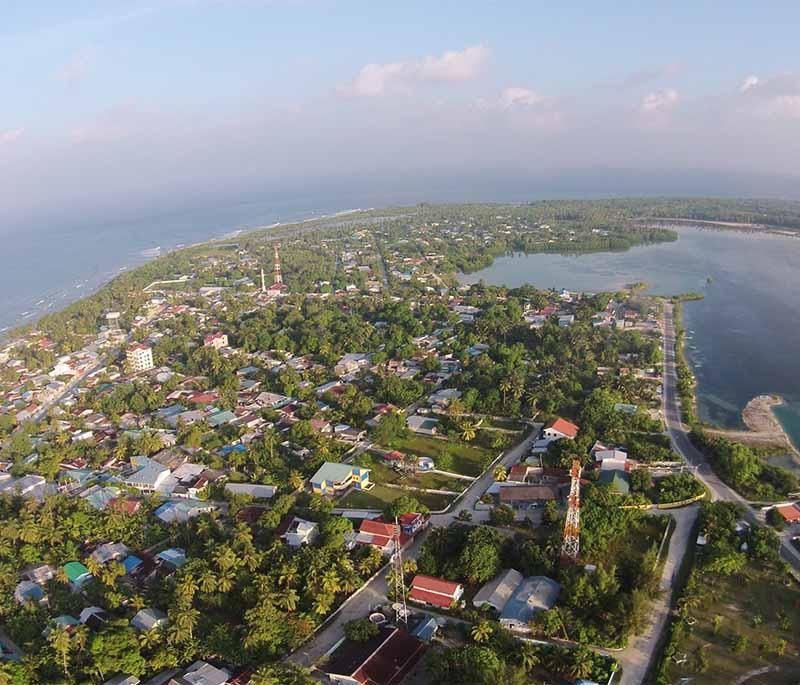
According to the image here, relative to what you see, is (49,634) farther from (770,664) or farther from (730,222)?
(730,222)

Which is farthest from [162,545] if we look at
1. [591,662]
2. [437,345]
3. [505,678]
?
[437,345]

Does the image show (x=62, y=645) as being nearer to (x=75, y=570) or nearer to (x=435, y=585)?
(x=75, y=570)

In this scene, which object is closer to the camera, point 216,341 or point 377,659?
point 377,659

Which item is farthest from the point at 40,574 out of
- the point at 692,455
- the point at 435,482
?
the point at 692,455

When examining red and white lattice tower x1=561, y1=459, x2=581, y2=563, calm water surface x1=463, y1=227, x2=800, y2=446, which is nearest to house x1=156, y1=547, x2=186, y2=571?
red and white lattice tower x1=561, y1=459, x2=581, y2=563

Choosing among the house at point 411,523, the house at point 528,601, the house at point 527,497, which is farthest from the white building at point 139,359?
the house at point 528,601

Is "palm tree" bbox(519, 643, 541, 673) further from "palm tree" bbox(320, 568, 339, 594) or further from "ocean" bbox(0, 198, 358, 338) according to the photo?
"ocean" bbox(0, 198, 358, 338)

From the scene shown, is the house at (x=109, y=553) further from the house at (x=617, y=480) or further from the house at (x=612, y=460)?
the house at (x=612, y=460)
